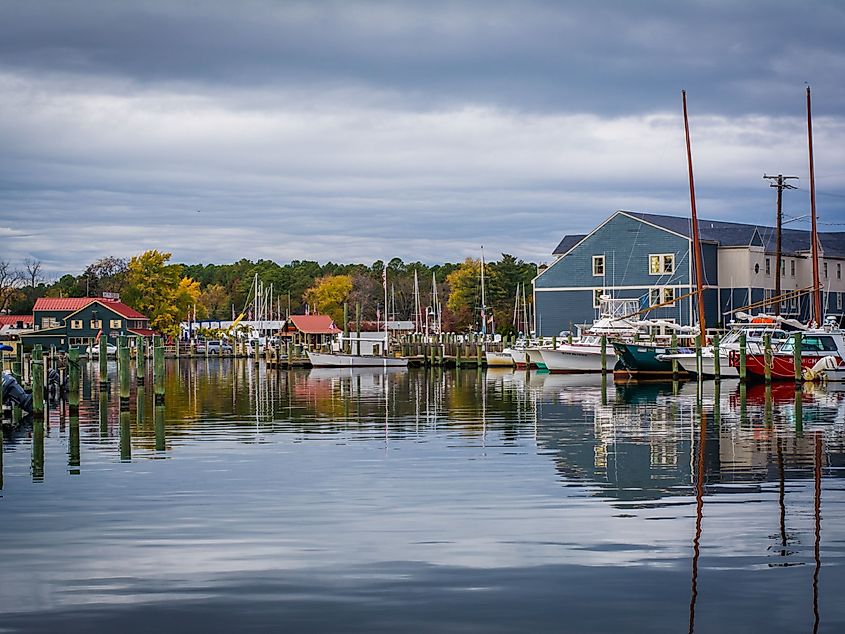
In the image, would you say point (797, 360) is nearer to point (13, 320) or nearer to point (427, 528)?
point (427, 528)

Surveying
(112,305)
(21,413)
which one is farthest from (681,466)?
(112,305)

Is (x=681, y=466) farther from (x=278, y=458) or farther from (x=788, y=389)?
(x=788, y=389)

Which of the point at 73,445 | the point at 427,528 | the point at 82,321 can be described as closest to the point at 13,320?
the point at 82,321

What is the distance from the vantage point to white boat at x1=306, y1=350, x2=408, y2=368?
9350 cm

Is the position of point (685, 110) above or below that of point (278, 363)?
above

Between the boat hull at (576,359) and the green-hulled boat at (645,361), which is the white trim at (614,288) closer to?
the boat hull at (576,359)

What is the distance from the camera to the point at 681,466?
24219mm

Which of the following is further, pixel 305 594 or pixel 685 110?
pixel 685 110

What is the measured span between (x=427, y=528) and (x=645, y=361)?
48.7 meters

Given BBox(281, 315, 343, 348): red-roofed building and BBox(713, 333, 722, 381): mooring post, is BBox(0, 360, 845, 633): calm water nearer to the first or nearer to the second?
BBox(713, 333, 722, 381): mooring post

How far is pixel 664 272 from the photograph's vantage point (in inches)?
3344

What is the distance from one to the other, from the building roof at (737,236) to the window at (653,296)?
4.01m

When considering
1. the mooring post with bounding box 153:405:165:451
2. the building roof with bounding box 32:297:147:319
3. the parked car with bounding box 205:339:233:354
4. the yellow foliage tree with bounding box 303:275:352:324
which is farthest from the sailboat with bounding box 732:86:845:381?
the yellow foliage tree with bounding box 303:275:352:324

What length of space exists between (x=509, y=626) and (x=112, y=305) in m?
142
